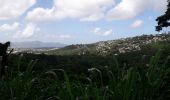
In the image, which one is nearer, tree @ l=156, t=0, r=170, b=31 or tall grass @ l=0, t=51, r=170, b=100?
tall grass @ l=0, t=51, r=170, b=100

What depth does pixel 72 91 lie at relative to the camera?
431 centimetres

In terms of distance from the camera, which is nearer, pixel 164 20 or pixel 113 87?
pixel 113 87

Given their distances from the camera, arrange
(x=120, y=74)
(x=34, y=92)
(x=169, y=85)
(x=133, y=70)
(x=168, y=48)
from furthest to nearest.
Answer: (x=168, y=48) < (x=169, y=85) < (x=34, y=92) < (x=120, y=74) < (x=133, y=70)

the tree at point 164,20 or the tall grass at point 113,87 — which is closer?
the tall grass at point 113,87

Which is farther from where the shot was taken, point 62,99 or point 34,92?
point 34,92

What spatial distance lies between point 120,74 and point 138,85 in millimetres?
342

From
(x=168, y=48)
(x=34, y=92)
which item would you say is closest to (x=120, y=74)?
(x=34, y=92)

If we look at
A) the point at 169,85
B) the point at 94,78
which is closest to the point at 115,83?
the point at 94,78

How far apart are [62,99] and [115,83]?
58 cm

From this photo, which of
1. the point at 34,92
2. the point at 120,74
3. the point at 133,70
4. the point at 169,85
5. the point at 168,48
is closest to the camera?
the point at 133,70

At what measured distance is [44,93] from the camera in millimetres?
5199

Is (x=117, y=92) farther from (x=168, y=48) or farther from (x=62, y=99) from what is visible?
(x=168, y=48)

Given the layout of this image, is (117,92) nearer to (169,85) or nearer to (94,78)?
(94,78)

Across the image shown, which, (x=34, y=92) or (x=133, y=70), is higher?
(x=133, y=70)
